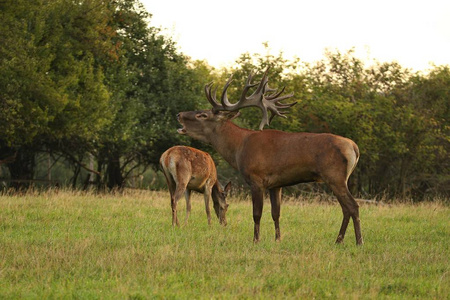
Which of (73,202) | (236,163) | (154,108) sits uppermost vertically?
(154,108)

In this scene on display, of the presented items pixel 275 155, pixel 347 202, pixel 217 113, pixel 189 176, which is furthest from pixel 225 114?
pixel 347 202

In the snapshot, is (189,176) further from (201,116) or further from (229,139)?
(229,139)

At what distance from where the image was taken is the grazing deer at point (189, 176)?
1216 centimetres

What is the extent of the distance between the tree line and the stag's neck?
7.77m

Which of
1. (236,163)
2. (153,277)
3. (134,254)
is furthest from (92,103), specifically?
(153,277)

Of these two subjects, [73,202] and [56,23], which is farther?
[56,23]

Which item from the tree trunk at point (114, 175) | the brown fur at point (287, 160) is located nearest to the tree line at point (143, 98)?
the tree trunk at point (114, 175)

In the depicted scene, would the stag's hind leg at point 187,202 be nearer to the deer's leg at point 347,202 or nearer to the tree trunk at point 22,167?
the deer's leg at point 347,202

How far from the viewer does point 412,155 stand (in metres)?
23.3

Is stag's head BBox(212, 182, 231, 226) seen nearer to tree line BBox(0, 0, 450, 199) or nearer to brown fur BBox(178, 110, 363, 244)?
brown fur BBox(178, 110, 363, 244)

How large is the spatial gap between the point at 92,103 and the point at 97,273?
12.1 meters

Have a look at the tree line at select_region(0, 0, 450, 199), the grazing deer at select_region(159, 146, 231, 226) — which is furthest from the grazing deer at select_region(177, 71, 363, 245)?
the tree line at select_region(0, 0, 450, 199)

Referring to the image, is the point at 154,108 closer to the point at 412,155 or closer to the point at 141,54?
the point at 141,54

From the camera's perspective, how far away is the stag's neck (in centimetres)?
1026
